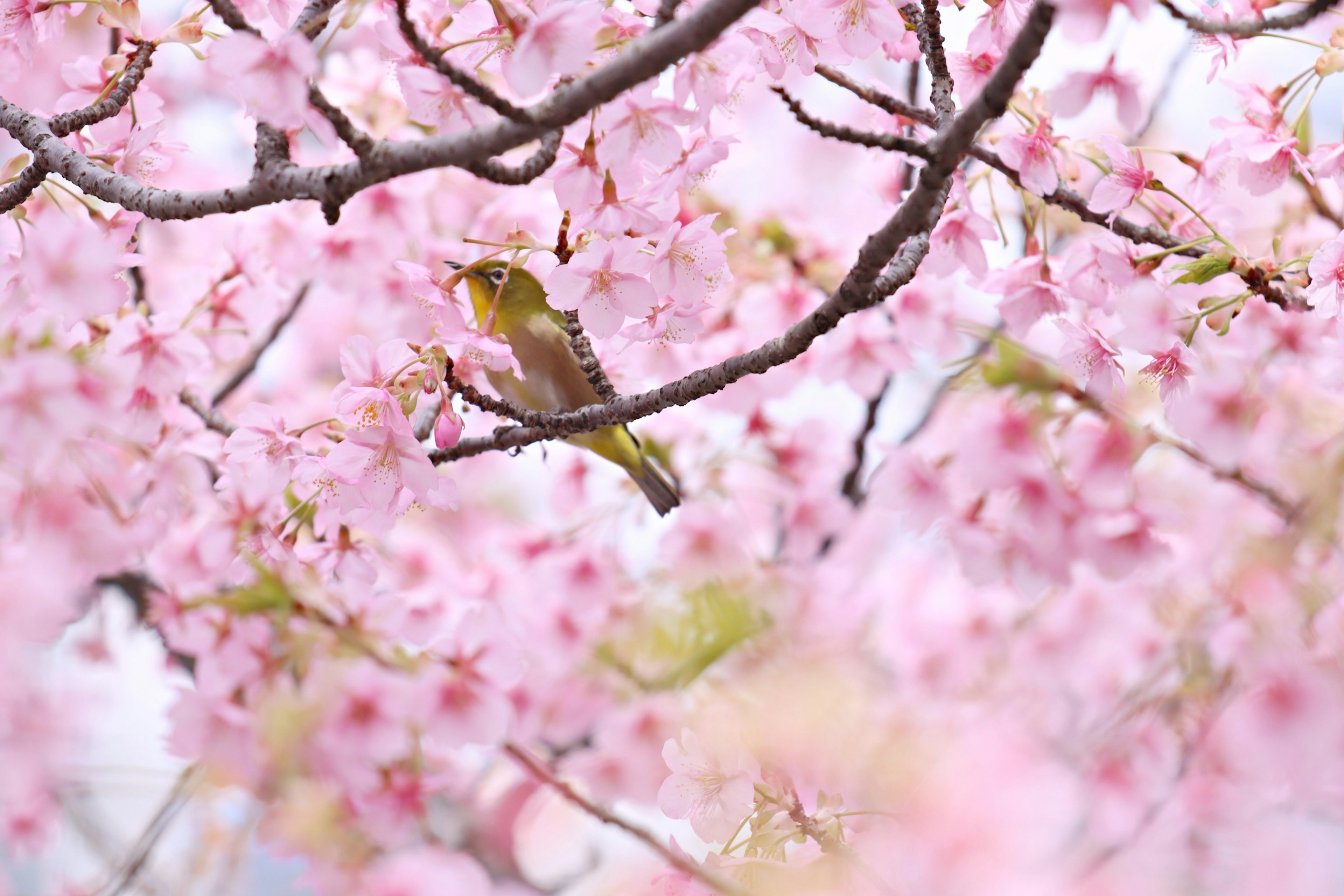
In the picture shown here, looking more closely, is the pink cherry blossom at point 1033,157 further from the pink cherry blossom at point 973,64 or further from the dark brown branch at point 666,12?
the dark brown branch at point 666,12

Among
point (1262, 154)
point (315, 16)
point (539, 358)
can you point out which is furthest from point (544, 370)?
point (1262, 154)

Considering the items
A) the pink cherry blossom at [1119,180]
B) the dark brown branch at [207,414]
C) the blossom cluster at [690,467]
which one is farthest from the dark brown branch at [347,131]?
the pink cherry blossom at [1119,180]

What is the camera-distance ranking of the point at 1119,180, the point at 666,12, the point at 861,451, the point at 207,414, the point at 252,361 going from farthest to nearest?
the point at 861,451 → the point at 252,361 → the point at 207,414 → the point at 1119,180 → the point at 666,12

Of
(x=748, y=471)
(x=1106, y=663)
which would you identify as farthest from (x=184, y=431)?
(x=1106, y=663)

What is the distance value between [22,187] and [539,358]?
979mm

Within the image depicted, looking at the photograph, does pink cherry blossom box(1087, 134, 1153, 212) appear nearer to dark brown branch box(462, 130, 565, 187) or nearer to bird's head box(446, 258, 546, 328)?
dark brown branch box(462, 130, 565, 187)

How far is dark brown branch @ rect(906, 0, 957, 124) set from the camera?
1229 mm

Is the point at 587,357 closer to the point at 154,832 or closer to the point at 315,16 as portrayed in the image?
the point at 315,16

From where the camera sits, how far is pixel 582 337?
4.42ft

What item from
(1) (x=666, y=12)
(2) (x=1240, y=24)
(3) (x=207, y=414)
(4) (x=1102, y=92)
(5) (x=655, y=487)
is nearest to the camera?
(1) (x=666, y=12)

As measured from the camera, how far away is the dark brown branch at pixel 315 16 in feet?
3.44

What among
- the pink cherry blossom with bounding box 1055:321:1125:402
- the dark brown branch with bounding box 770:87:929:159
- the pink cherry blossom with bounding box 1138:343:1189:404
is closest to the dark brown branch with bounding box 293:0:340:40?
the dark brown branch with bounding box 770:87:929:159

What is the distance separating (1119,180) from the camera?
4.64 ft

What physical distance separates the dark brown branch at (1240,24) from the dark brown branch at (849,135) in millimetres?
367
